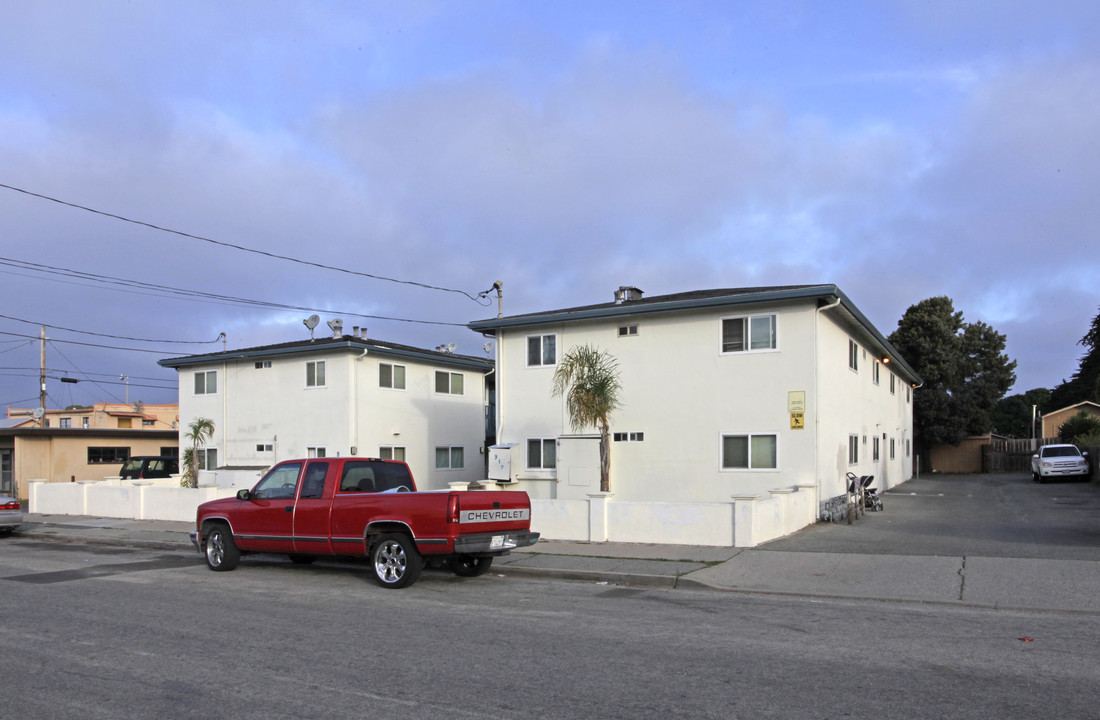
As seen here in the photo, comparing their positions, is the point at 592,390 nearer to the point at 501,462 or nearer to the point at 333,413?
A: the point at 501,462

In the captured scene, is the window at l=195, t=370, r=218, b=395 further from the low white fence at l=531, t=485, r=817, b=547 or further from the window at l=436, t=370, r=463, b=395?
the low white fence at l=531, t=485, r=817, b=547

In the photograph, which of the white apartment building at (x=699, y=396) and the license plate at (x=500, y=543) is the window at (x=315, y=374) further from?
the license plate at (x=500, y=543)

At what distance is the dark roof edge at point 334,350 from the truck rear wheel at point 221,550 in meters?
14.0

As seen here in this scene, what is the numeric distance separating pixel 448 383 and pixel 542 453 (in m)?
10.8

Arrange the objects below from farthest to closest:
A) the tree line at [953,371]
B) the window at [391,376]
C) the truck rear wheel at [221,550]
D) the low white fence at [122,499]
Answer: the tree line at [953,371], the window at [391,376], the low white fence at [122,499], the truck rear wheel at [221,550]

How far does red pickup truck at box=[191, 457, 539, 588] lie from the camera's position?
441 inches

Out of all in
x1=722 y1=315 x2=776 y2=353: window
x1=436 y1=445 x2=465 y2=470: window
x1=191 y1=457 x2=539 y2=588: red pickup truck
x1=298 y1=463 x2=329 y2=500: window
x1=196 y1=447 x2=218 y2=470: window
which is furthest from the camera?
x1=436 y1=445 x2=465 y2=470: window

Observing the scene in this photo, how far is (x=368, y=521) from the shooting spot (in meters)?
11.7

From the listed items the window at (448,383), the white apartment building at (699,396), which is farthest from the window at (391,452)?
the white apartment building at (699,396)

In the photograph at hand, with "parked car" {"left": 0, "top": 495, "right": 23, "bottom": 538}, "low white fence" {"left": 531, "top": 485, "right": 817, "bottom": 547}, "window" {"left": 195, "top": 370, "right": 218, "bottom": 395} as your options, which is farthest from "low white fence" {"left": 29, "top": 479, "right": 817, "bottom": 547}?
"window" {"left": 195, "top": 370, "right": 218, "bottom": 395}

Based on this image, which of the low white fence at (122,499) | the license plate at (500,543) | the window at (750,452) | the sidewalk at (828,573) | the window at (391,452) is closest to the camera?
the sidewalk at (828,573)

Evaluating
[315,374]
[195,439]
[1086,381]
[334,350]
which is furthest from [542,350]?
[1086,381]

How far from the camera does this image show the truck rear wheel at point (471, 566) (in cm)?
1254

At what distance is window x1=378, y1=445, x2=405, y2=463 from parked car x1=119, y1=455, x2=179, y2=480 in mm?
9196
